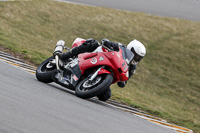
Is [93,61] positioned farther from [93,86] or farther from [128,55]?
[128,55]

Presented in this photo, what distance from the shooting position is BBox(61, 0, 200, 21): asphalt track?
83.4 ft

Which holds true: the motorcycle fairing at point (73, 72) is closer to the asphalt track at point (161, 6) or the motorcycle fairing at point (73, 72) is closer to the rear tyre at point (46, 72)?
the rear tyre at point (46, 72)

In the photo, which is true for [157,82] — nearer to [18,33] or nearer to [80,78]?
[18,33]

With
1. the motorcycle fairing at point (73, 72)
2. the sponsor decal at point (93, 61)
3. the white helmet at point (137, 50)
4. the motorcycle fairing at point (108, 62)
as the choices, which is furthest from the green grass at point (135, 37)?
the sponsor decal at point (93, 61)

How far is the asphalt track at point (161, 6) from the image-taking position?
25422 millimetres

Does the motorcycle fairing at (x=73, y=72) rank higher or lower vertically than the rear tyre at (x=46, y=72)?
higher

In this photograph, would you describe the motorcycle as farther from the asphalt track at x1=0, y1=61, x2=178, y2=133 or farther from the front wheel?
the asphalt track at x1=0, y1=61, x2=178, y2=133

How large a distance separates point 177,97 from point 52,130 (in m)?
11.1

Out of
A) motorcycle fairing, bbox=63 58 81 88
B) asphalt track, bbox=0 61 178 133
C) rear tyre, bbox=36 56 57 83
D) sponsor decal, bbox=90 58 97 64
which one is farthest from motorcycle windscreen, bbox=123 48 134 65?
asphalt track, bbox=0 61 178 133

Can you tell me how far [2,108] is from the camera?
156 inches

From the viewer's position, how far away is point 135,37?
21297mm

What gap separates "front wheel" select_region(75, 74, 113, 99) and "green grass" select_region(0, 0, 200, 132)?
13.9 feet

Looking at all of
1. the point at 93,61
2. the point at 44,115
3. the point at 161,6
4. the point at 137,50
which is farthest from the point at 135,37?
the point at 44,115

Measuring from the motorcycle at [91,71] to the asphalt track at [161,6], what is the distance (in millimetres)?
18641
